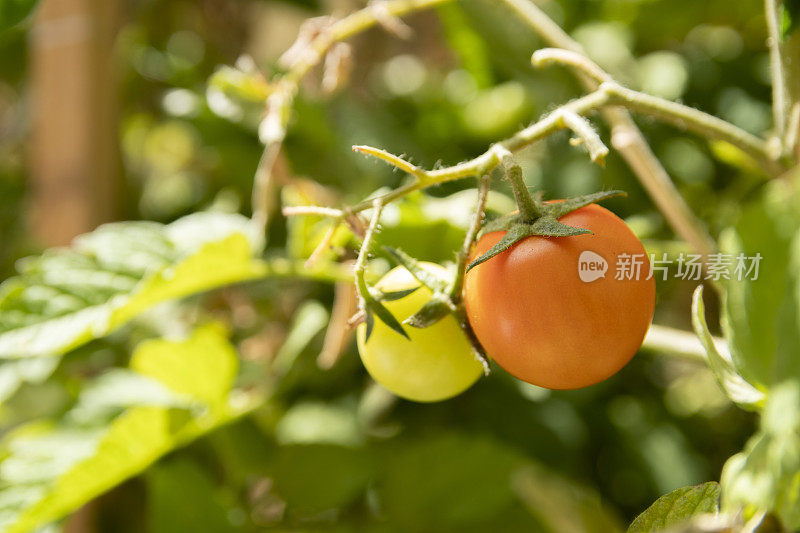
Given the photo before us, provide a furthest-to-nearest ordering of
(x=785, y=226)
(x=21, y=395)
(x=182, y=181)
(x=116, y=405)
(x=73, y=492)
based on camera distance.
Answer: (x=182, y=181)
(x=21, y=395)
(x=116, y=405)
(x=73, y=492)
(x=785, y=226)

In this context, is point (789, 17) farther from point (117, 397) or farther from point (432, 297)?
point (117, 397)

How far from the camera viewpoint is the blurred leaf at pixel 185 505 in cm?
58

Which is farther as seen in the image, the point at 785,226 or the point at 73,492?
the point at 73,492

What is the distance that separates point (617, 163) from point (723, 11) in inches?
10.5

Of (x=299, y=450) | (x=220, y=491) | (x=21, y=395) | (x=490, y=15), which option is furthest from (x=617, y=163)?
(x=21, y=395)

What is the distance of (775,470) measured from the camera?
26 cm

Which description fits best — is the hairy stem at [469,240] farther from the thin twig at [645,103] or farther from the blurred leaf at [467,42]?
the blurred leaf at [467,42]

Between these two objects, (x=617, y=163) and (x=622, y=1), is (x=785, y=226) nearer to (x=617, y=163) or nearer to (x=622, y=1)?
(x=617, y=163)

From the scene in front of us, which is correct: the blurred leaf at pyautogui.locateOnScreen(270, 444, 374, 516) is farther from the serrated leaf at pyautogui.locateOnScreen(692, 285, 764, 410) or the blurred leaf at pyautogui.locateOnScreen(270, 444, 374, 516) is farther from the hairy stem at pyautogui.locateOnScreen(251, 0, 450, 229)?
the serrated leaf at pyautogui.locateOnScreen(692, 285, 764, 410)

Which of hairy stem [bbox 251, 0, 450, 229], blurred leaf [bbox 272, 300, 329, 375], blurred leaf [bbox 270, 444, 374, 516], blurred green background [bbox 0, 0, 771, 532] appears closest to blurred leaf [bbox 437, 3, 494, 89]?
blurred green background [bbox 0, 0, 771, 532]

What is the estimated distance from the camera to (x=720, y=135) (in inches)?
14.3

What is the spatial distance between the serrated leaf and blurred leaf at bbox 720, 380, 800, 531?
0.7 inches

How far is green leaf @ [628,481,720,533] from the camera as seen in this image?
0.28 m

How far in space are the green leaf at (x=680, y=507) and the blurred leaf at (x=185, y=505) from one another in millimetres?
399
